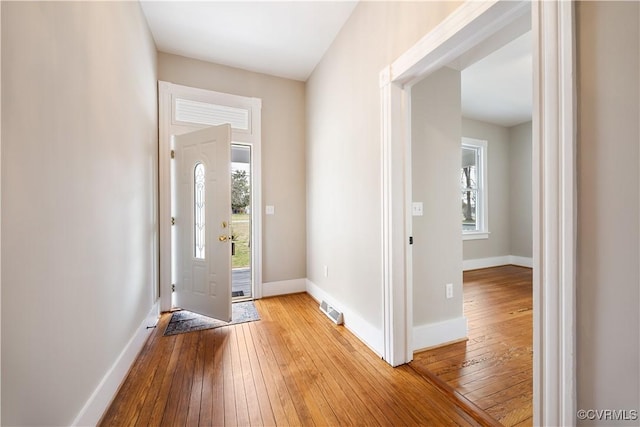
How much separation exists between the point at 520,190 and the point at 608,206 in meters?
5.24

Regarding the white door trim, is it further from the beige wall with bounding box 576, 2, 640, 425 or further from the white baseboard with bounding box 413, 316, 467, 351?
the white baseboard with bounding box 413, 316, 467, 351

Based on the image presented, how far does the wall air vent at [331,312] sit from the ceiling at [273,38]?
8.55 feet

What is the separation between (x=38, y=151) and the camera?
39.2 inches

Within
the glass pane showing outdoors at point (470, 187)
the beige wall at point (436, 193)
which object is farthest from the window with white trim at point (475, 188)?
the beige wall at point (436, 193)

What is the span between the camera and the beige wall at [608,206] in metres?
0.80

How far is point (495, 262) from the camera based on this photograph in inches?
200

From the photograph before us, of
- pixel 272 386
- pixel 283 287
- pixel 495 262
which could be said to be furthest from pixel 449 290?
pixel 495 262

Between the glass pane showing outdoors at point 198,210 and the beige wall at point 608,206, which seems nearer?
the beige wall at point 608,206

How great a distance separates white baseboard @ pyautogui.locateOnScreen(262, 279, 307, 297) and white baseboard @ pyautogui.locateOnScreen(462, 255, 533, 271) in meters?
3.16

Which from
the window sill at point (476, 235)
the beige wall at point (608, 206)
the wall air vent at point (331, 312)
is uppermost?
the beige wall at point (608, 206)

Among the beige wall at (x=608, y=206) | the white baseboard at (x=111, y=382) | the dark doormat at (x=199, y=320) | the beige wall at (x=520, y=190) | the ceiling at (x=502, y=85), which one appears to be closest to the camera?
the beige wall at (x=608, y=206)

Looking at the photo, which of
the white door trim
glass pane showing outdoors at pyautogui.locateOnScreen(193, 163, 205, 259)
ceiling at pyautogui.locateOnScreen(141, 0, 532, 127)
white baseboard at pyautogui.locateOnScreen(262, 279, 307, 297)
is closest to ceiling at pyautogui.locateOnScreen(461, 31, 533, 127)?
ceiling at pyautogui.locateOnScreen(141, 0, 532, 127)

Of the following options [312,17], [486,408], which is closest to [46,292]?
[486,408]

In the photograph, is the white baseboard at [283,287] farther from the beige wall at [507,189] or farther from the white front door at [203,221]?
the beige wall at [507,189]
